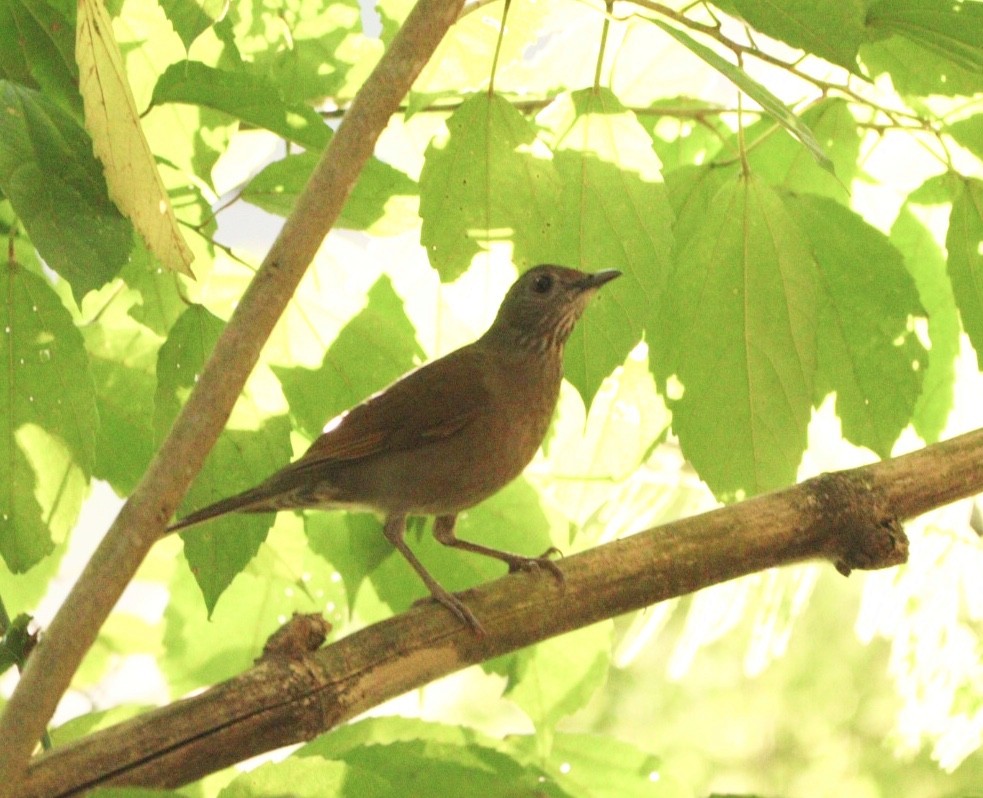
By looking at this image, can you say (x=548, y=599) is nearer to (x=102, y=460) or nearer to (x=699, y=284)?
(x=699, y=284)

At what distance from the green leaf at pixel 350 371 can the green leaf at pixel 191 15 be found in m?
0.66

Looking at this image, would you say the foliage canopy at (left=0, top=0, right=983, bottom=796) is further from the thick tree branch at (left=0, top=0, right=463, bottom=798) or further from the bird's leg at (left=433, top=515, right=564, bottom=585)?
the thick tree branch at (left=0, top=0, right=463, bottom=798)

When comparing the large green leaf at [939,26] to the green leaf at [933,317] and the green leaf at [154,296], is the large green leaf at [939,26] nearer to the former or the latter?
the green leaf at [933,317]

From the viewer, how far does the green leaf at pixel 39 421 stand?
78.2 inches

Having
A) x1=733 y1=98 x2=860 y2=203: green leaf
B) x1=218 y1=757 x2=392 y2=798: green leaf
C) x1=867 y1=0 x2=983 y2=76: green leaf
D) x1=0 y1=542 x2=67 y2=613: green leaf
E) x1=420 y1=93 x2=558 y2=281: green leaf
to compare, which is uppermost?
x1=733 y1=98 x2=860 y2=203: green leaf

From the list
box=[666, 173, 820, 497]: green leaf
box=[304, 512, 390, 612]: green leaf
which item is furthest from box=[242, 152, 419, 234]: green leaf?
box=[304, 512, 390, 612]: green leaf

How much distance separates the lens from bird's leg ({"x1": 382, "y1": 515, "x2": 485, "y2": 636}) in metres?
2.12

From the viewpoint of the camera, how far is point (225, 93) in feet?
6.89

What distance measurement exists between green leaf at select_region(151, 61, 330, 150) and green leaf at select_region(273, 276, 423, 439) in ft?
1.39

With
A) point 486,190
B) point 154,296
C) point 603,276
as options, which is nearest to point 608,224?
point 603,276

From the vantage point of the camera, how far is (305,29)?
2.54m

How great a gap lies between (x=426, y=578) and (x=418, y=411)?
2.66ft

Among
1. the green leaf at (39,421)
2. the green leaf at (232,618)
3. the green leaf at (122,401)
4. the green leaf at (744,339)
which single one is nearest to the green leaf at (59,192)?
the green leaf at (39,421)

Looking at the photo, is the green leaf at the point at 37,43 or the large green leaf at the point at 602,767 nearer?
the green leaf at the point at 37,43
